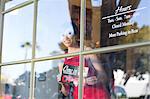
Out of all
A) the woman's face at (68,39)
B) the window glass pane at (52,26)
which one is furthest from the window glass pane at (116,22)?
the window glass pane at (52,26)

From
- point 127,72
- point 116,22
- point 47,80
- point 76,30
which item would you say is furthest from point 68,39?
point 127,72

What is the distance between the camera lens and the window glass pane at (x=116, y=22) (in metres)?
3.05

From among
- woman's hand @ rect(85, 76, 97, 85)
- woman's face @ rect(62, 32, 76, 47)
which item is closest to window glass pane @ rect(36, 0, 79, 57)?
woman's face @ rect(62, 32, 76, 47)

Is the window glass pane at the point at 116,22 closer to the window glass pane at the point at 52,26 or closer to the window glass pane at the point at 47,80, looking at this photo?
the window glass pane at the point at 52,26

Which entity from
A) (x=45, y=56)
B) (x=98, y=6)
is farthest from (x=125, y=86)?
(x=45, y=56)

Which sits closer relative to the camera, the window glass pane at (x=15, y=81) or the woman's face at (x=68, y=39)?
the woman's face at (x=68, y=39)

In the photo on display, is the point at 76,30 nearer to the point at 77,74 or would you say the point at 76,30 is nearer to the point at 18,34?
the point at 77,74

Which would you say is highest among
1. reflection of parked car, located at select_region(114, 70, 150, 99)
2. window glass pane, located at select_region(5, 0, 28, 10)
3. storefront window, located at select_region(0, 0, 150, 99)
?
window glass pane, located at select_region(5, 0, 28, 10)

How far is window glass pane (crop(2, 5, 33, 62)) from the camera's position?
14.7 feet

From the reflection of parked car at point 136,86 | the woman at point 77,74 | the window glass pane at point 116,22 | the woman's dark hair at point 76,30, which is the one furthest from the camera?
the woman's dark hair at point 76,30

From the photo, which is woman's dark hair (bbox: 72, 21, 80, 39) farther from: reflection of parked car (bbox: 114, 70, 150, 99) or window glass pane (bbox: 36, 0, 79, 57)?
reflection of parked car (bbox: 114, 70, 150, 99)

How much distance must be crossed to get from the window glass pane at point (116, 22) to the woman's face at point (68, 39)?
24cm

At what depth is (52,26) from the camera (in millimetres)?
4113

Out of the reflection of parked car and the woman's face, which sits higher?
the woman's face
